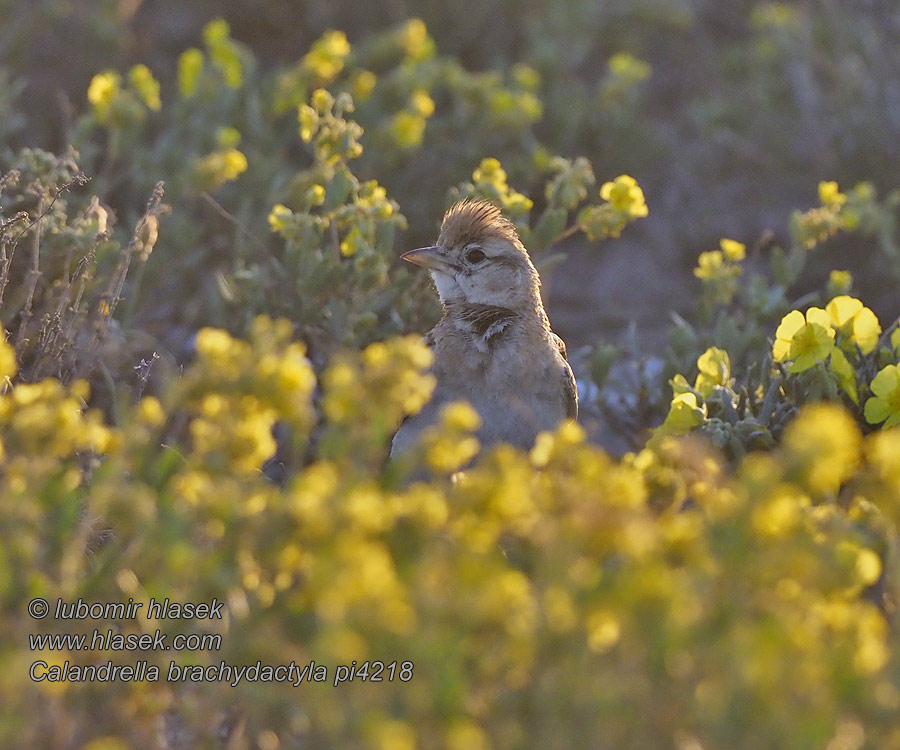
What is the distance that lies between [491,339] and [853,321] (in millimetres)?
1183

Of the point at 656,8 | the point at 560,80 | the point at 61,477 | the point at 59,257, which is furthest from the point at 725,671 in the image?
the point at 656,8

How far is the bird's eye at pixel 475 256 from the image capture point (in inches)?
186

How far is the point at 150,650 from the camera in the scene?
2.53 m

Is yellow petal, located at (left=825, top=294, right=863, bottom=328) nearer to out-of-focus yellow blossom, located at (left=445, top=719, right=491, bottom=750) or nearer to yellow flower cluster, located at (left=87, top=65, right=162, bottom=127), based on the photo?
out-of-focus yellow blossom, located at (left=445, top=719, right=491, bottom=750)

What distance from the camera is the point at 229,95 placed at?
21.1ft

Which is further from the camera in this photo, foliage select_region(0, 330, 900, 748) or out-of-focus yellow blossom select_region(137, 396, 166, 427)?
out-of-focus yellow blossom select_region(137, 396, 166, 427)

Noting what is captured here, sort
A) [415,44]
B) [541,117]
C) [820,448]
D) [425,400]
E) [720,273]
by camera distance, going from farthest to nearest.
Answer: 1. [541,117]
2. [415,44]
3. [720,273]
4. [425,400]
5. [820,448]

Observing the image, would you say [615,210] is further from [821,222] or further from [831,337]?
[831,337]

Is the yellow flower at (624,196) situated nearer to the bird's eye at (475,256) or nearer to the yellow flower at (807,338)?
the bird's eye at (475,256)

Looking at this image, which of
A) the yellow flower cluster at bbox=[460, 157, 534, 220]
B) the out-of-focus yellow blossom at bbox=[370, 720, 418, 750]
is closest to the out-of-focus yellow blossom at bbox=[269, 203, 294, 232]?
the yellow flower cluster at bbox=[460, 157, 534, 220]

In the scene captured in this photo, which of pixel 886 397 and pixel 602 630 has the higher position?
pixel 602 630

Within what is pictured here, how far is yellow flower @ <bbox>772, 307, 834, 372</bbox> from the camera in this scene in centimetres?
395

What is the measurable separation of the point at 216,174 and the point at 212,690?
10.4 feet

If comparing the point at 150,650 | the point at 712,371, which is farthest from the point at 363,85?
the point at 150,650
